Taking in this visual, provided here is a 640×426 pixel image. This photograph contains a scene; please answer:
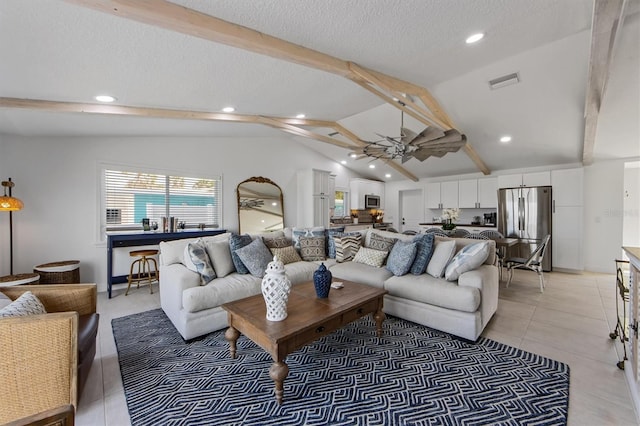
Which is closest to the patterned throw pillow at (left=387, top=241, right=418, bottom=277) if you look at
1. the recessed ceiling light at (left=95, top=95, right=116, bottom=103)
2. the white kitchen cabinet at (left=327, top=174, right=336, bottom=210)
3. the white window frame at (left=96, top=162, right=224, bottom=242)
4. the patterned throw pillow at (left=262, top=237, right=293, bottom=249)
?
the patterned throw pillow at (left=262, top=237, right=293, bottom=249)

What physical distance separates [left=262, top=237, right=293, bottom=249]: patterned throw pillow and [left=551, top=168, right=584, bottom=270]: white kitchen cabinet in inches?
220

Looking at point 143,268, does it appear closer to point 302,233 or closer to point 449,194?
point 302,233

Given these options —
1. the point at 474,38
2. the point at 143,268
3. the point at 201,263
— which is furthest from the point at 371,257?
the point at 143,268

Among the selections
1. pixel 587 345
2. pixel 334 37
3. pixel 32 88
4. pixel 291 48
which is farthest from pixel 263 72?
pixel 587 345

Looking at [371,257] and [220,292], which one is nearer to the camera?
[220,292]

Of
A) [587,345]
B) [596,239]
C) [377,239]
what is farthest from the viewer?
[596,239]

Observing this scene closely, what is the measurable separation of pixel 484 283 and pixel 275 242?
102 inches

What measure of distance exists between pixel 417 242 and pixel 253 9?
2834mm

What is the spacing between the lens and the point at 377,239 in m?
3.84

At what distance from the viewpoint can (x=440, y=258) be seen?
3100mm

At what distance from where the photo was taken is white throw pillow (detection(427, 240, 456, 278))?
3039 millimetres

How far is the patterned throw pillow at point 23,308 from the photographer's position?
1559mm

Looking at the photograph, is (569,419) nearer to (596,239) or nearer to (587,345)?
(587,345)

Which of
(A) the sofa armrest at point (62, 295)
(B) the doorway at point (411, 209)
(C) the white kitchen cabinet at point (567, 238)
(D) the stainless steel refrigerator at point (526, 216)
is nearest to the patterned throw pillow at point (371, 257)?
(A) the sofa armrest at point (62, 295)
